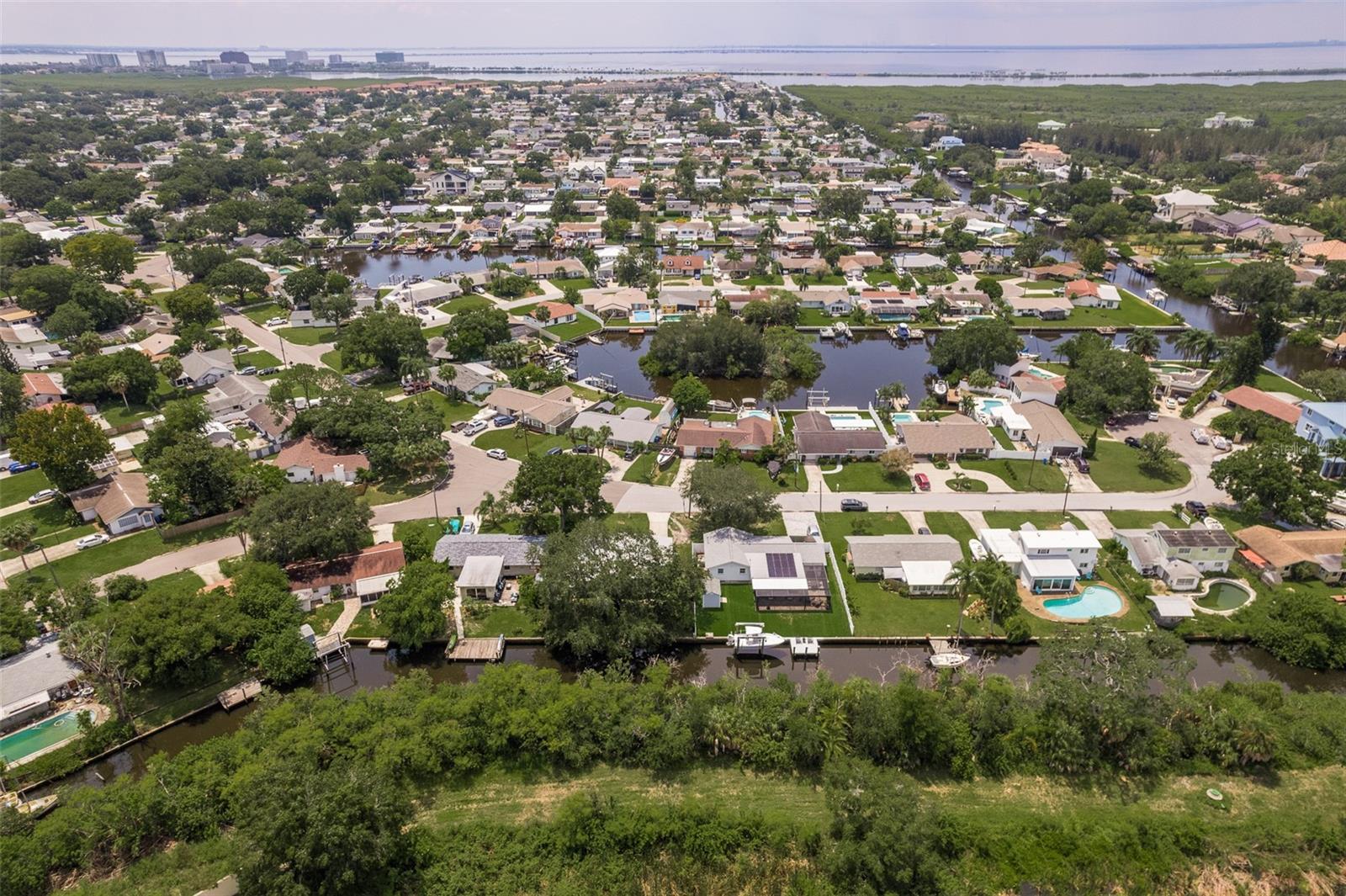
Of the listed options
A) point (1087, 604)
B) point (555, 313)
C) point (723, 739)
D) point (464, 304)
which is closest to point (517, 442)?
point (555, 313)

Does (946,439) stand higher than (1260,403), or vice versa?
(1260,403)

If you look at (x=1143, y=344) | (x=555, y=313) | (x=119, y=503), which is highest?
(x=555, y=313)

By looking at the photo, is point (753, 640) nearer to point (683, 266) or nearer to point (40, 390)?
point (40, 390)

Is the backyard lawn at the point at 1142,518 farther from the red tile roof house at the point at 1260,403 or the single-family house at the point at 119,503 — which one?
the single-family house at the point at 119,503

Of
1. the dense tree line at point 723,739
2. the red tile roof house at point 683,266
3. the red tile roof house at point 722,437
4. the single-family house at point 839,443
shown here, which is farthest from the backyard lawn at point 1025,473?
the red tile roof house at point 683,266

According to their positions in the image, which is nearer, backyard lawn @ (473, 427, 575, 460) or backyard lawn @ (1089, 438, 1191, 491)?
backyard lawn @ (1089, 438, 1191, 491)

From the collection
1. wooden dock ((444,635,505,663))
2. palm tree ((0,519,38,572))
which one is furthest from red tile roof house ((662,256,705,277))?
palm tree ((0,519,38,572))

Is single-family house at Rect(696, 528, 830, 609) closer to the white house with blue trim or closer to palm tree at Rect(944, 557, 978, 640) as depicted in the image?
palm tree at Rect(944, 557, 978, 640)
